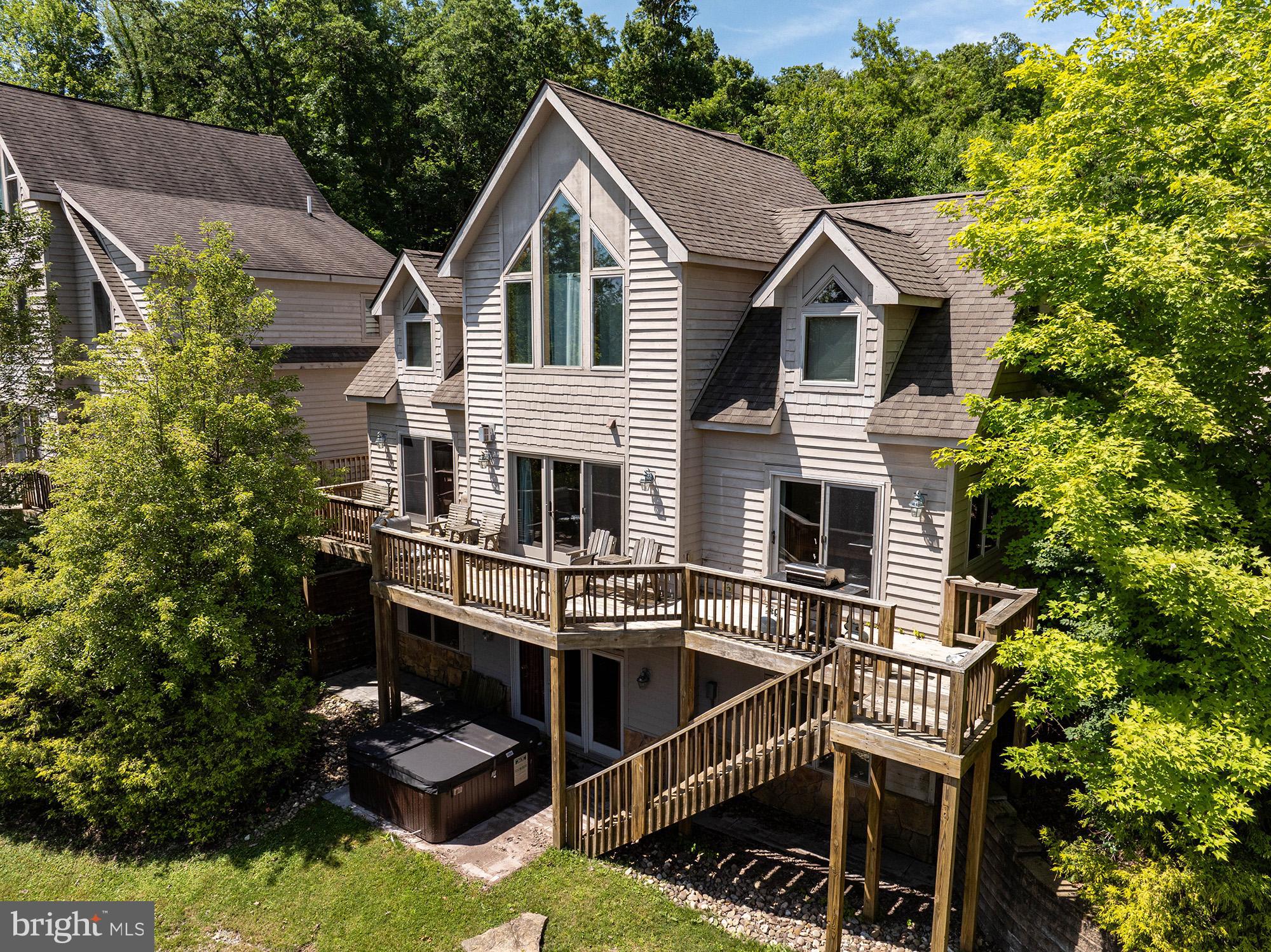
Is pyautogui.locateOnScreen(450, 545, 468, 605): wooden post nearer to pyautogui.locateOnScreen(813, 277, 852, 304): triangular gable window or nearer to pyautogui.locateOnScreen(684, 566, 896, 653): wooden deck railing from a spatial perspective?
pyautogui.locateOnScreen(684, 566, 896, 653): wooden deck railing

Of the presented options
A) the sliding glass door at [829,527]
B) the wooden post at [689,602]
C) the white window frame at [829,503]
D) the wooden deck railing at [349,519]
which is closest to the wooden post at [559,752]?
the wooden post at [689,602]

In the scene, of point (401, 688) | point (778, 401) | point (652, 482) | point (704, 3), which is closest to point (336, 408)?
point (401, 688)

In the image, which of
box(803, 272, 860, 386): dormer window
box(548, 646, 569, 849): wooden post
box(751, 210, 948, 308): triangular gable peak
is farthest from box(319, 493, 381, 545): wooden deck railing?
box(803, 272, 860, 386): dormer window

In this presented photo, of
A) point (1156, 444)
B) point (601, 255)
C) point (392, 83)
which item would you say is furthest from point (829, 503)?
point (392, 83)

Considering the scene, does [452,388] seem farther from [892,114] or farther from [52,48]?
[52,48]

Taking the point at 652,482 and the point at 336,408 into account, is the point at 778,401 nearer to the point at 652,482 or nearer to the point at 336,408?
the point at 652,482
